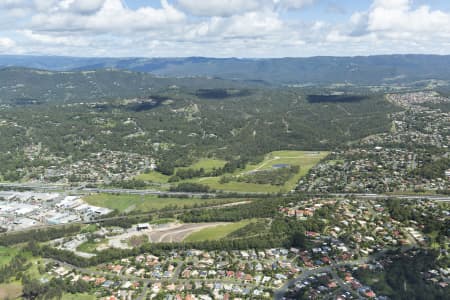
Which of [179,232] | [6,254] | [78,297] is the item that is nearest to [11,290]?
[78,297]

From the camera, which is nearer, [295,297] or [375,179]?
[295,297]

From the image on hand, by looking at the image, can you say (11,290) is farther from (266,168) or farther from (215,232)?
(266,168)

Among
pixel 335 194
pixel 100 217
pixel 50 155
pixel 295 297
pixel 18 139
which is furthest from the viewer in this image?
pixel 18 139

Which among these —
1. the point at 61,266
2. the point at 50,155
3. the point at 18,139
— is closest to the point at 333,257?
the point at 61,266

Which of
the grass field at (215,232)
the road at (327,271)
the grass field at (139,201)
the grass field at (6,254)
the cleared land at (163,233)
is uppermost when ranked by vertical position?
the road at (327,271)

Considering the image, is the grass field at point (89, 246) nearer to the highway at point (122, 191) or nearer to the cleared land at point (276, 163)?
the highway at point (122, 191)

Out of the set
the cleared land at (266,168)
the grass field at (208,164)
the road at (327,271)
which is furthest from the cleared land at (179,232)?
the grass field at (208,164)

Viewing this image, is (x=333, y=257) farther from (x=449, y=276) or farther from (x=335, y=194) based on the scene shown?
(x=335, y=194)

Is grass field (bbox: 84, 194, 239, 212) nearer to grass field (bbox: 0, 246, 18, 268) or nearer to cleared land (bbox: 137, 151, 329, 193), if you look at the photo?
cleared land (bbox: 137, 151, 329, 193)
